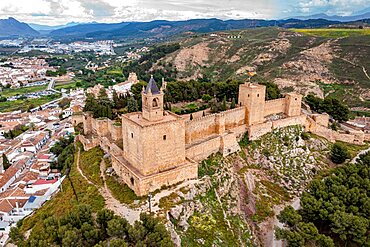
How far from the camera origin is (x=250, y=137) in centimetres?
3347

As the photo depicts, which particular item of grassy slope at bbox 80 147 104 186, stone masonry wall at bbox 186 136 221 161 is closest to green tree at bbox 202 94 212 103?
stone masonry wall at bbox 186 136 221 161

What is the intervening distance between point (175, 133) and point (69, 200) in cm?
1039

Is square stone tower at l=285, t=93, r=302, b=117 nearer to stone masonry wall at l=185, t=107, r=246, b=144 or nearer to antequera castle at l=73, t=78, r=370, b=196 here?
antequera castle at l=73, t=78, r=370, b=196

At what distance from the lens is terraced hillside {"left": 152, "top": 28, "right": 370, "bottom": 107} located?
2557 inches

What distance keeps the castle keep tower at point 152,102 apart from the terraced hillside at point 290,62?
46862 mm

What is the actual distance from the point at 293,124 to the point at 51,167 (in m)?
30.7

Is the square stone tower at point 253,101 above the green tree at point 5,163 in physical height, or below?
above

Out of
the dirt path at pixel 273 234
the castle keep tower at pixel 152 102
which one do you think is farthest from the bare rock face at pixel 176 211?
the dirt path at pixel 273 234

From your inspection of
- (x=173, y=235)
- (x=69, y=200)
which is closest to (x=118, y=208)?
(x=173, y=235)

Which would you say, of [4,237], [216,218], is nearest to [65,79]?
[4,237]

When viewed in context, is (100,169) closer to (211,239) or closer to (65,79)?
(211,239)

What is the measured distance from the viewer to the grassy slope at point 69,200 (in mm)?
23234

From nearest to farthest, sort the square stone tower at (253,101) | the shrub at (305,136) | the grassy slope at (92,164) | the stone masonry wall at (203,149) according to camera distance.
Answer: the grassy slope at (92,164), the stone masonry wall at (203,149), the square stone tower at (253,101), the shrub at (305,136)

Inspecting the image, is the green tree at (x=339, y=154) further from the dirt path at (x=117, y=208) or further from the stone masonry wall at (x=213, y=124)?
the dirt path at (x=117, y=208)
